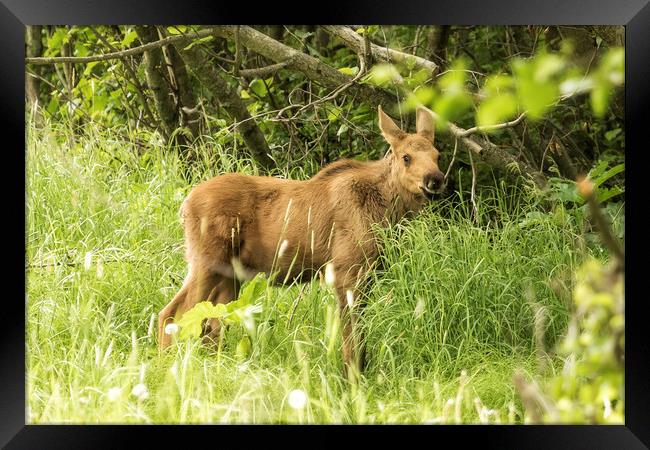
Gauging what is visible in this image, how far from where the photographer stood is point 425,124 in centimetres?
595

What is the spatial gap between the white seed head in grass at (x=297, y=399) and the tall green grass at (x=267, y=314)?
3 cm

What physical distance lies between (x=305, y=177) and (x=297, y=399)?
7.74ft

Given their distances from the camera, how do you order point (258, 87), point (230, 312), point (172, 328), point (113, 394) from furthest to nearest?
point (258, 87) < point (230, 312) < point (172, 328) < point (113, 394)

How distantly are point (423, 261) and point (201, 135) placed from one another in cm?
201

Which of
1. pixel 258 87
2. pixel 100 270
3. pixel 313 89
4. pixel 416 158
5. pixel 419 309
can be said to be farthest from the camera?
pixel 258 87

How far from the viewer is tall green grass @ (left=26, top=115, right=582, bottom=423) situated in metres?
4.52

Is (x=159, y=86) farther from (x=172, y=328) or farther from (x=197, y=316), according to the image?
(x=172, y=328)

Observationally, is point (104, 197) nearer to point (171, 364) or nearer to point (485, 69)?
point (171, 364)

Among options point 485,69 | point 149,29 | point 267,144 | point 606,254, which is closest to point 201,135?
point 267,144

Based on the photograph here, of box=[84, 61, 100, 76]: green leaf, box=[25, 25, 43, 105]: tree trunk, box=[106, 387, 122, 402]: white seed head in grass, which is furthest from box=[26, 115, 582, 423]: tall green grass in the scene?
box=[84, 61, 100, 76]: green leaf

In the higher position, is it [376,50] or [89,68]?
[89,68]

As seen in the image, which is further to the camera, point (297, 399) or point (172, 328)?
point (172, 328)
